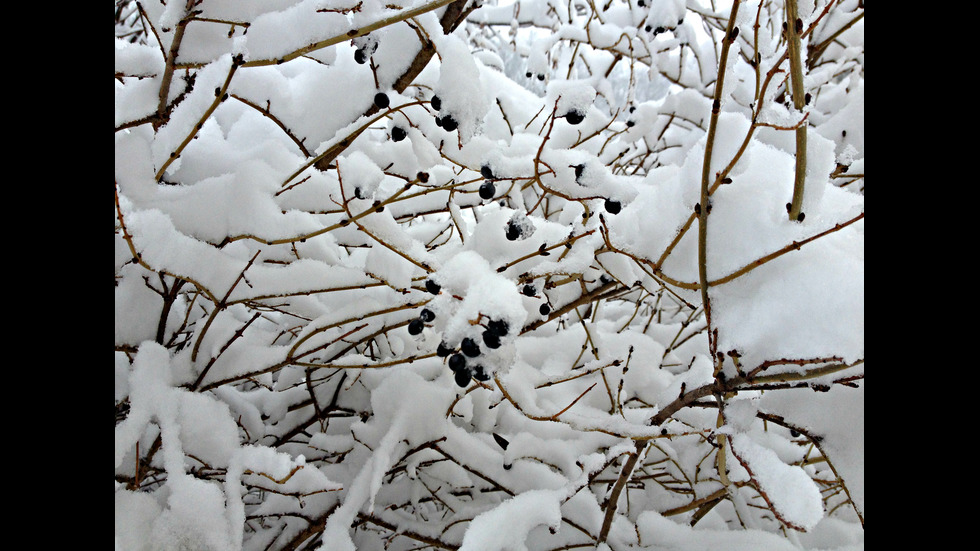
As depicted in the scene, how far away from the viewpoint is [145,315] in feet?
4.05

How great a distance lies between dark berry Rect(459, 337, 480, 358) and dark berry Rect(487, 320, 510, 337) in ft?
0.12

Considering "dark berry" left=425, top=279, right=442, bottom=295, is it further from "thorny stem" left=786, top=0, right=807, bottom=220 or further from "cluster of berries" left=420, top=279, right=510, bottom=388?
"thorny stem" left=786, top=0, right=807, bottom=220

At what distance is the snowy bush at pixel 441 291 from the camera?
34.5 inches

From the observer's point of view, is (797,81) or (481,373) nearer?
(797,81)

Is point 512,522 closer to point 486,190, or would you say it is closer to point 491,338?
point 491,338

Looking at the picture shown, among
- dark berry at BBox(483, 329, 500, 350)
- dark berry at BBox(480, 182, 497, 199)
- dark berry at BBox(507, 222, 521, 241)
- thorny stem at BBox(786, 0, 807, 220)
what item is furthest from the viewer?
dark berry at BBox(480, 182, 497, 199)

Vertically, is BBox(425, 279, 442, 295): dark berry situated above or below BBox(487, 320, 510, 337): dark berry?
above

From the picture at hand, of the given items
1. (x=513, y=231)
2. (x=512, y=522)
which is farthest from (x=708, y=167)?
(x=512, y=522)

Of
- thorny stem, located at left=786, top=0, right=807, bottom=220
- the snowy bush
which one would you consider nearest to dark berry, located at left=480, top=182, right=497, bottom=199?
the snowy bush

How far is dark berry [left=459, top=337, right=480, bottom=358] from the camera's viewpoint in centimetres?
85

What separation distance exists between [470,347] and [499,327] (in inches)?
2.2

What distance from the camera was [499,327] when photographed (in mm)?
843

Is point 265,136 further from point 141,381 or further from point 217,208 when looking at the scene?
point 141,381
